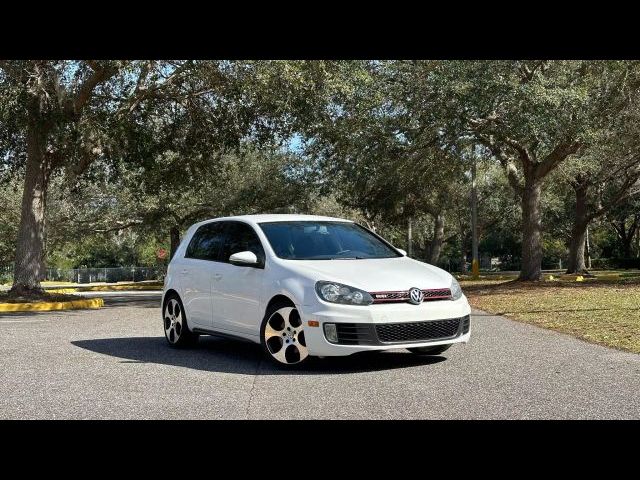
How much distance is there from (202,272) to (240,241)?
69cm

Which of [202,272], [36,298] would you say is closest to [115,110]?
[36,298]

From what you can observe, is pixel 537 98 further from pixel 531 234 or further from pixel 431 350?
pixel 431 350

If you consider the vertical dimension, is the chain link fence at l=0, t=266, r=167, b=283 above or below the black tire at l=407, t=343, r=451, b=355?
above

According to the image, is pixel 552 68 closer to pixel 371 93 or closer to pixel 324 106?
pixel 371 93

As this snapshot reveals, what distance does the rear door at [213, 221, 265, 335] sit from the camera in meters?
9.19

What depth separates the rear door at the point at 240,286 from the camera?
9.19 metres

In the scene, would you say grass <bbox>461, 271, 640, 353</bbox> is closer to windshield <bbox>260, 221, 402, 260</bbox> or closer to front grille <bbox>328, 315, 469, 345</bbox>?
front grille <bbox>328, 315, 469, 345</bbox>

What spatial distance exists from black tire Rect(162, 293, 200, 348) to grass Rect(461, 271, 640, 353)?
5.37 meters

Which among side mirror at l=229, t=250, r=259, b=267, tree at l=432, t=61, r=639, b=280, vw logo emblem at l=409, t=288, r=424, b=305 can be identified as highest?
tree at l=432, t=61, r=639, b=280

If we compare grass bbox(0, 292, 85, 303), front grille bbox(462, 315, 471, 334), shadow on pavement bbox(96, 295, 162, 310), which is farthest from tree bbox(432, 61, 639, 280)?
front grille bbox(462, 315, 471, 334)

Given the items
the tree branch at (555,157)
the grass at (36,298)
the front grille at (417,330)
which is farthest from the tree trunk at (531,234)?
the front grille at (417,330)

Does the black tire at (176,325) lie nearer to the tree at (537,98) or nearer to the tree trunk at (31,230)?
the tree at (537,98)

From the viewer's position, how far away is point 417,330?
8500 millimetres
